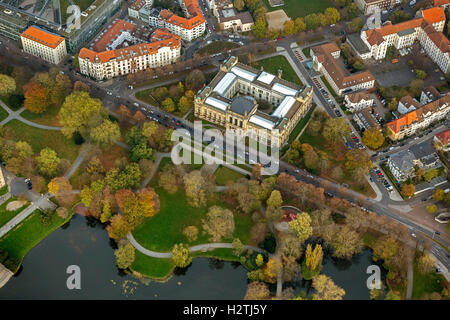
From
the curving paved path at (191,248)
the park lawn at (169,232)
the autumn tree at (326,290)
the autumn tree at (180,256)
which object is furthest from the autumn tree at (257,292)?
the autumn tree at (180,256)

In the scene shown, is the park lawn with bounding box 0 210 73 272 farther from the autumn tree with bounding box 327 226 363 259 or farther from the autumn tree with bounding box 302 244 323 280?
the autumn tree with bounding box 327 226 363 259

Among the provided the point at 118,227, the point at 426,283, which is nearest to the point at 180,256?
the point at 118,227

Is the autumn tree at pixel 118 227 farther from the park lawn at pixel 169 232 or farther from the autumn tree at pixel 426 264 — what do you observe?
the autumn tree at pixel 426 264

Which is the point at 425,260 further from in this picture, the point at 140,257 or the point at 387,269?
the point at 140,257

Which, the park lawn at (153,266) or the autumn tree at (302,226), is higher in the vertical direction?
the autumn tree at (302,226)

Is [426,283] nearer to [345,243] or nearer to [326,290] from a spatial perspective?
[345,243]

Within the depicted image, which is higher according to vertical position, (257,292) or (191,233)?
(191,233)
